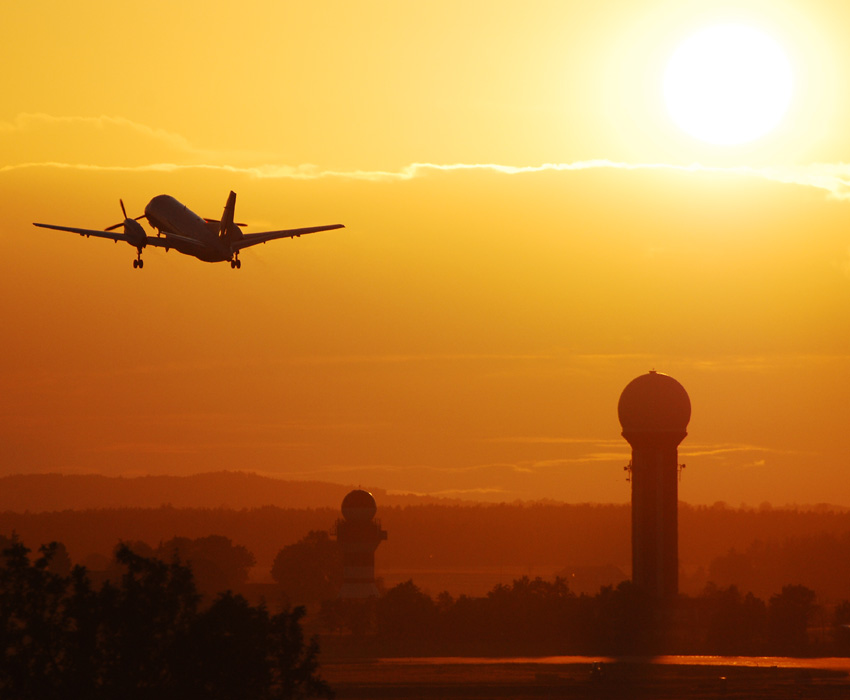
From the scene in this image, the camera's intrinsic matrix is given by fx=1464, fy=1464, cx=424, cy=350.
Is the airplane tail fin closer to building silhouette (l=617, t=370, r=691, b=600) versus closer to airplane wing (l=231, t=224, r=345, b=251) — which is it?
airplane wing (l=231, t=224, r=345, b=251)

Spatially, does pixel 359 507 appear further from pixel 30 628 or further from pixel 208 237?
pixel 30 628

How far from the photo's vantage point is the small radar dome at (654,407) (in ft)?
544

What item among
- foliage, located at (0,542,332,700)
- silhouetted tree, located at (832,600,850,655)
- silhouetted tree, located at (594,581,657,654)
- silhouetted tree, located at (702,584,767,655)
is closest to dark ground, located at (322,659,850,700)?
silhouetted tree, located at (702,584,767,655)

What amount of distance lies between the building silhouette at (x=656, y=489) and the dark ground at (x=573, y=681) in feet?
114

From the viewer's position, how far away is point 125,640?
56.8 meters

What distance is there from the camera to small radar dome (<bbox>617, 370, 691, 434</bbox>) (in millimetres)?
165875

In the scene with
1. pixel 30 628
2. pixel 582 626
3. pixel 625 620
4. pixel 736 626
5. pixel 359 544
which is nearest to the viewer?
pixel 30 628

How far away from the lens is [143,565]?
58.3 metres

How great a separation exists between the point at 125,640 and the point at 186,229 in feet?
197

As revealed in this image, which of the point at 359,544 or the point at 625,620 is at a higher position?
the point at 359,544

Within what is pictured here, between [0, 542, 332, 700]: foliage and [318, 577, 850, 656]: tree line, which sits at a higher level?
[318, 577, 850, 656]: tree line

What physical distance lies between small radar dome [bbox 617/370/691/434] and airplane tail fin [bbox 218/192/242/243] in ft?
239

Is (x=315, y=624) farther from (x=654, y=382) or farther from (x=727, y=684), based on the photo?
(x=727, y=684)

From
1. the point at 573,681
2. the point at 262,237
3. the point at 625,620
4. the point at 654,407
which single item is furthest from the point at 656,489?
the point at 262,237
